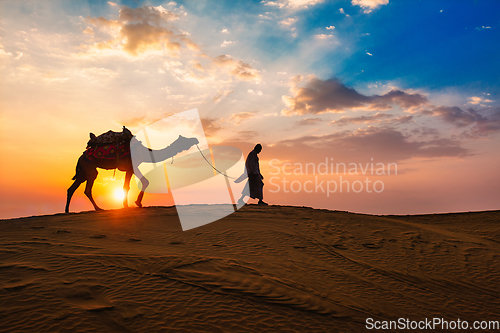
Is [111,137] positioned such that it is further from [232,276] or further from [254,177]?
[232,276]

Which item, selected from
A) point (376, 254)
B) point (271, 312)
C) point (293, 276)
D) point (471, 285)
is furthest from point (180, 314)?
point (471, 285)

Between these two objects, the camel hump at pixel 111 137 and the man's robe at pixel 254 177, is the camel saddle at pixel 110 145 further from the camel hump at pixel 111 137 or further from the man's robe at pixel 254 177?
the man's robe at pixel 254 177

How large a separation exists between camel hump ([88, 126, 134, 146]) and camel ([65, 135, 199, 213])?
34cm

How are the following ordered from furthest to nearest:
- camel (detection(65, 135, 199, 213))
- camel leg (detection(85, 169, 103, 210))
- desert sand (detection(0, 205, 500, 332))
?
camel (detection(65, 135, 199, 213))
camel leg (detection(85, 169, 103, 210))
desert sand (detection(0, 205, 500, 332))

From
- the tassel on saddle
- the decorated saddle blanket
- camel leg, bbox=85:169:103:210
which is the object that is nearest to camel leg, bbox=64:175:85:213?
camel leg, bbox=85:169:103:210

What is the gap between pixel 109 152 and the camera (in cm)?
1293

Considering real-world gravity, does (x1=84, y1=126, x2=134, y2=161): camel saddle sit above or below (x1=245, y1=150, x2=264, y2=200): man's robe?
above

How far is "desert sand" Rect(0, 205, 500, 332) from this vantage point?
169 inches

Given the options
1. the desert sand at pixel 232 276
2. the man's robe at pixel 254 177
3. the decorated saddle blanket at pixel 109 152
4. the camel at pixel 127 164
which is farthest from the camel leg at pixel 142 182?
the man's robe at pixel 254 177

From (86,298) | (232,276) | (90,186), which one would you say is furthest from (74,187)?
(232,276)

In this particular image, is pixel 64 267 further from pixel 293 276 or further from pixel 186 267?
pixel 293 276

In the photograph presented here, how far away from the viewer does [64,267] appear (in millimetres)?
5578

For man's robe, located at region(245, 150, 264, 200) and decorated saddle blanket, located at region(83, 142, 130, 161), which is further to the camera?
man's robe, located at region(245, 150, 264, 200)

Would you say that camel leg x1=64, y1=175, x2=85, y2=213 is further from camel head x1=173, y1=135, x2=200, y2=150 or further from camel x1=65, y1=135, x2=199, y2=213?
camel head x1=173, y1=135, x2=200, y2=150
